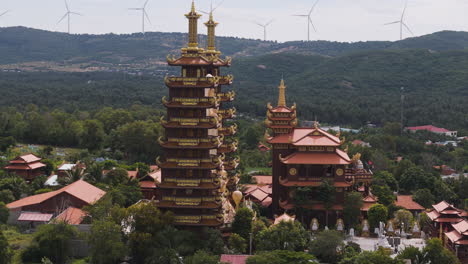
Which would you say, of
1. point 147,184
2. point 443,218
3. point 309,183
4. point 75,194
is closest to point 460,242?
point 443,218

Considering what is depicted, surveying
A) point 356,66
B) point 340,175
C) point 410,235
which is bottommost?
point 410,235

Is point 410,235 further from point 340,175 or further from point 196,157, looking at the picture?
point 196,157

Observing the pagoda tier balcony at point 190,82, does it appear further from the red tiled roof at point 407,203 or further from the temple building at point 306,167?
the red tiled roof at point 407,203

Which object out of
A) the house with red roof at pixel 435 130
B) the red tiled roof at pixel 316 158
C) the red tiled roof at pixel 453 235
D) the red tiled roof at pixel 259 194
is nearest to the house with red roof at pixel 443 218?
the red tiled roof at pixel 453 235

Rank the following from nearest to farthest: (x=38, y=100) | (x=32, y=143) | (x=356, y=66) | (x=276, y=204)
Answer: (x=276, y=204) < (x=32, y=143) < (x=38, y=100) < (x=356, y=66)

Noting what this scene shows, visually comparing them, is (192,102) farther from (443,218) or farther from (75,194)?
(443,218)

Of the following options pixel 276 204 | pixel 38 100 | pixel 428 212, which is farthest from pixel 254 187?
pixel 38 100

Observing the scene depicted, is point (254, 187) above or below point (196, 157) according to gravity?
below

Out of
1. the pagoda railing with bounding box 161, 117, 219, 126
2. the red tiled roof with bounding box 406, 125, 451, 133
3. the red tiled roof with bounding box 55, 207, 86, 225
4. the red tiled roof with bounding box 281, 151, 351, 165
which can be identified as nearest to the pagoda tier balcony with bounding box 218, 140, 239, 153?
the red tiled roof with bounding box 281, 151, 351, 165

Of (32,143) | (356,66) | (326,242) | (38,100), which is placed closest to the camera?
(326,242)
